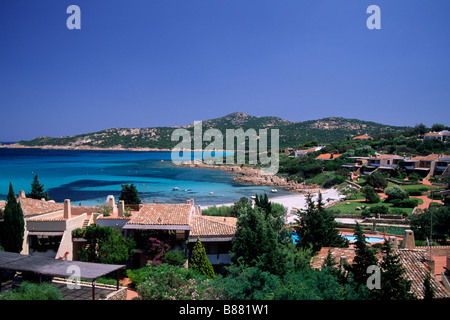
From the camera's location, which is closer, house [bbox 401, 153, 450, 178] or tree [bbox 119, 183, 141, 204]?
tree [bbox 119, 183, 141, 204]

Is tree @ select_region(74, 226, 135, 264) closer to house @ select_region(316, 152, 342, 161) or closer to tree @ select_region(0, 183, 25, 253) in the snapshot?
tree @ select_region(0, 183, 25, 253)

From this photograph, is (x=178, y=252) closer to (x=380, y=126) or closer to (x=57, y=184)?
(x=57, y=184)

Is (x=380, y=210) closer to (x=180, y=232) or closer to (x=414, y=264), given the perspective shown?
(x=414, y=264)

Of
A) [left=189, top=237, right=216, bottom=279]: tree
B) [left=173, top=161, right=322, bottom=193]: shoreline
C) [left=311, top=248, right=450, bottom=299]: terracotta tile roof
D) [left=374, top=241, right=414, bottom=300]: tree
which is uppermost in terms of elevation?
[left=374, top=241, right=414, bottom=300]: tree

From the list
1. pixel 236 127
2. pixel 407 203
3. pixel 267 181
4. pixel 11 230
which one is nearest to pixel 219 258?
pixel 11 230

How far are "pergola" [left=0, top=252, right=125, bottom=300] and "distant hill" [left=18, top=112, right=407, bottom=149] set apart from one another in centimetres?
9638

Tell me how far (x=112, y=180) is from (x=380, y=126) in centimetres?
11200

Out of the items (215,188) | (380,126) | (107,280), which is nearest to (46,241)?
(107,280)

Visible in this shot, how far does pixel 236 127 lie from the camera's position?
138m

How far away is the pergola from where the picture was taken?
8430mm

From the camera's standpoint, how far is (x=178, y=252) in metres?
11.9

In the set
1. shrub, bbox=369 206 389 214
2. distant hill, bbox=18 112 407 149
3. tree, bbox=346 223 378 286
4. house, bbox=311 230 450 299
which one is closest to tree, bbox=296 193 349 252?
house, bbox=311 230 450 299

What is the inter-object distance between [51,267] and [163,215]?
5521 mm

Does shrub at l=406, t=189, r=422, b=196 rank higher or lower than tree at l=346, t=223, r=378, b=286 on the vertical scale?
lower
